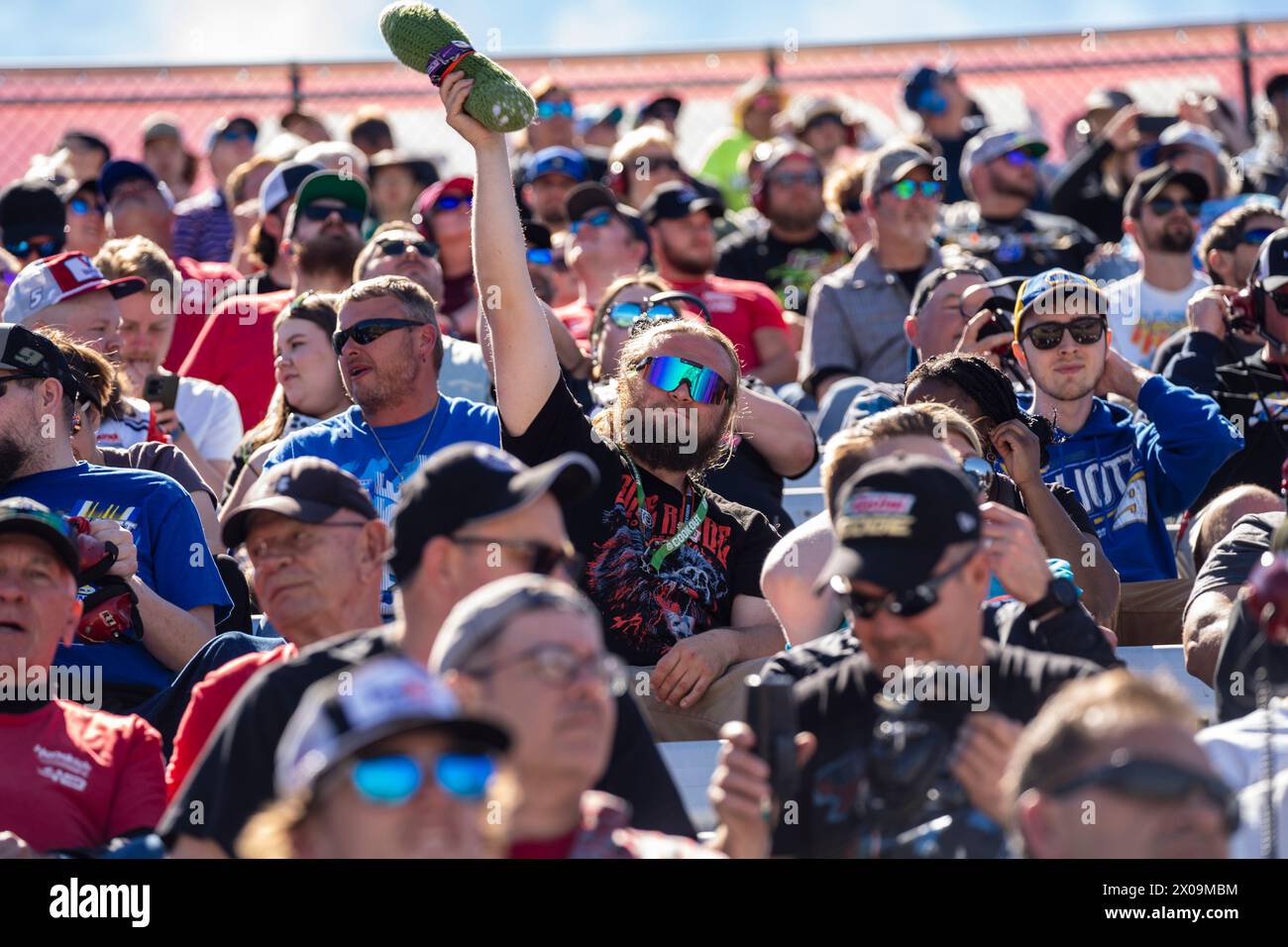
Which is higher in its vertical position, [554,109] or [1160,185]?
[554,109]

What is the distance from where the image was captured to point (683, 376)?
5.34 m

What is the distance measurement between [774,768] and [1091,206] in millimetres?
7820

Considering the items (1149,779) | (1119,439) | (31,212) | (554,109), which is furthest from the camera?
(554,109)

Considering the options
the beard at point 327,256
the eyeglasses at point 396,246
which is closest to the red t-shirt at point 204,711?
the eyeglasses at point 396,246

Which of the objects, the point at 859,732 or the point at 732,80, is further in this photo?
the point at 732,80

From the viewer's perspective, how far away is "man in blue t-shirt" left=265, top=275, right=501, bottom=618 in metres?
5.75

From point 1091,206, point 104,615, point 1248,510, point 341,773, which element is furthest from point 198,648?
point 1091,206

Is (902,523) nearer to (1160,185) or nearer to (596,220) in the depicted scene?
(596,220)

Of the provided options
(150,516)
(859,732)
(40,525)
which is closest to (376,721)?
(859,732)

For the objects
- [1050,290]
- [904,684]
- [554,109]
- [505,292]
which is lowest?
[904,684]

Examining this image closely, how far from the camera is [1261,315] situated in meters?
6.46

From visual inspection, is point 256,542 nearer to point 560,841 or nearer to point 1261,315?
point 560,841

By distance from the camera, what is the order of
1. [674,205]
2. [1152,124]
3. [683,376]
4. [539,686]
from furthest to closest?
[1152,124] < [674,205] < [683,376] < [539,686]

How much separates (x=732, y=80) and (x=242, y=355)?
18.7 feet
